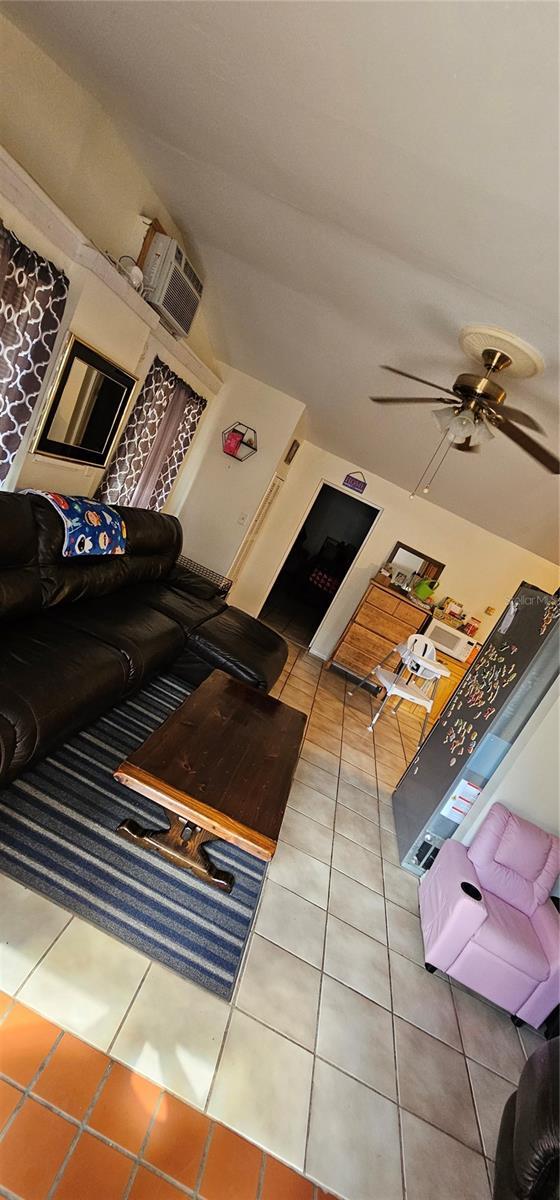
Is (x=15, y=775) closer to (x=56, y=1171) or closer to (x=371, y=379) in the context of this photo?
(x=56, y=1171)

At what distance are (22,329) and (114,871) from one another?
231cm

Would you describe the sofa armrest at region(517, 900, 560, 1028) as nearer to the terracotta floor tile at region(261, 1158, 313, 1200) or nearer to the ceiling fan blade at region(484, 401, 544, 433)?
the terracotta floor tile at region(261, 1158, 313, 1200)

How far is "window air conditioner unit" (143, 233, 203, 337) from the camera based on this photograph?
10.0 ft

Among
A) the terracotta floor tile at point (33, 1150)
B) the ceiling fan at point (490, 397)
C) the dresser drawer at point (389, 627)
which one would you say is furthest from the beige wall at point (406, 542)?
the terracotta floor tile at point (33, 1150)

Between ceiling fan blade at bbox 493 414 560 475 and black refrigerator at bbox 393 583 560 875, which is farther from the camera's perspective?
black refrigerator at bbox 393 583 560 875

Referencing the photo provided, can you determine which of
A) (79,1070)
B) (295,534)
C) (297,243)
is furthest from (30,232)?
(295,534)

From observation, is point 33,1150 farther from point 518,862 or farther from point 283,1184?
point 518,862

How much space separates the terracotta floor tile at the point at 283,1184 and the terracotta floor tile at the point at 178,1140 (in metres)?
0.19

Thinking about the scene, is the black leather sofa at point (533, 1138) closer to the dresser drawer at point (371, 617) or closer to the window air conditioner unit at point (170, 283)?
the window air conditioner unit at point (170, 283)

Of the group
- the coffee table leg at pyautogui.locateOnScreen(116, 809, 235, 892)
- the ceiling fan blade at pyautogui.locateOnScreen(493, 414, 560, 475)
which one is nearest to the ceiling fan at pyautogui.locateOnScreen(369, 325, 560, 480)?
the ceiling fan blade at pyautogui.locateOnScreen(493, 414, 560, 475)

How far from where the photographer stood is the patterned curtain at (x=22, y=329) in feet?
7.14

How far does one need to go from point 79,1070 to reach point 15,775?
0.92m

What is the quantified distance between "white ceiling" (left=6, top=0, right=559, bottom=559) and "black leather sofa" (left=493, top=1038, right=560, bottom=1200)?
8.32ft

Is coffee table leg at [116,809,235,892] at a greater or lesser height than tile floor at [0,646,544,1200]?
greater
